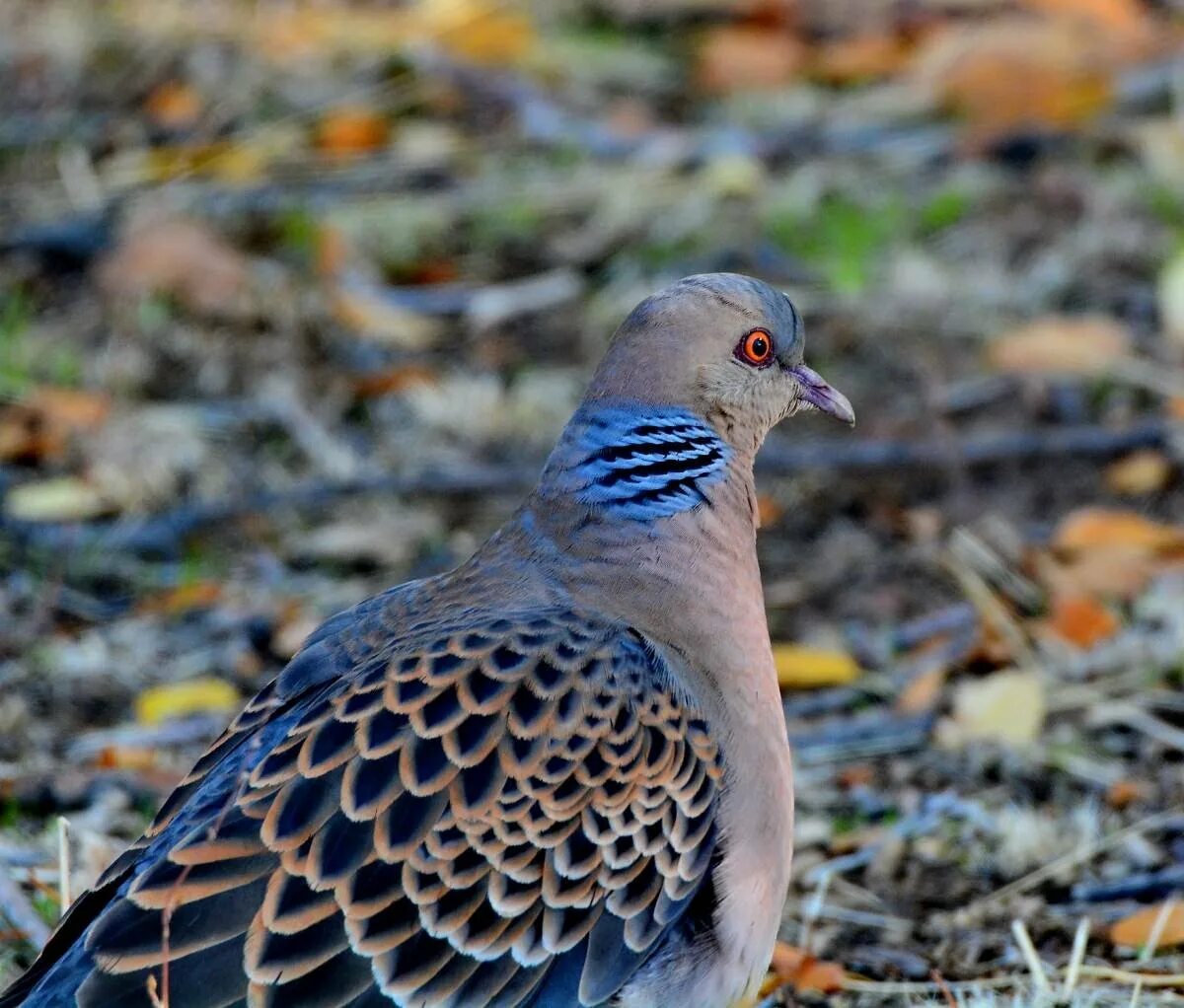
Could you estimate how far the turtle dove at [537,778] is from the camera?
2889mm

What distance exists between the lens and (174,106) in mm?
7535

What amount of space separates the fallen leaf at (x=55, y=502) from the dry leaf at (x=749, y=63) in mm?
3405

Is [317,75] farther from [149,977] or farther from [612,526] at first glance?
[149,977]

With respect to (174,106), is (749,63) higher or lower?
lower

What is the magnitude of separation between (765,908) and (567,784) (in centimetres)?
41

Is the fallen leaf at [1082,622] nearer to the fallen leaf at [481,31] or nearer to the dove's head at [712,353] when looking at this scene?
the dove's head at [712,353]

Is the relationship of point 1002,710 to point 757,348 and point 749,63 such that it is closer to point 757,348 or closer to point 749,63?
point 757,348

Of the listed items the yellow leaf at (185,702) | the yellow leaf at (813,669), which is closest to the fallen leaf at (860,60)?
the yellow leaf at (813,669)

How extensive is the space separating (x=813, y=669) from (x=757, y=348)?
4.68 feet

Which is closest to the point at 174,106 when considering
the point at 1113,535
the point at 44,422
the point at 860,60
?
the point at 44,422

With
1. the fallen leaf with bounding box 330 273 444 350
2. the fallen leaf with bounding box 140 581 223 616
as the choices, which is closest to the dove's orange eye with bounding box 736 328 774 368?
the fallen leaf with bounding box 140 581 223 616

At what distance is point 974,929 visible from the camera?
13.1ft

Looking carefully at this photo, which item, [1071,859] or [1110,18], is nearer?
[1071,859]

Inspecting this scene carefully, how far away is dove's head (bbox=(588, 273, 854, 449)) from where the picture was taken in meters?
3.54
